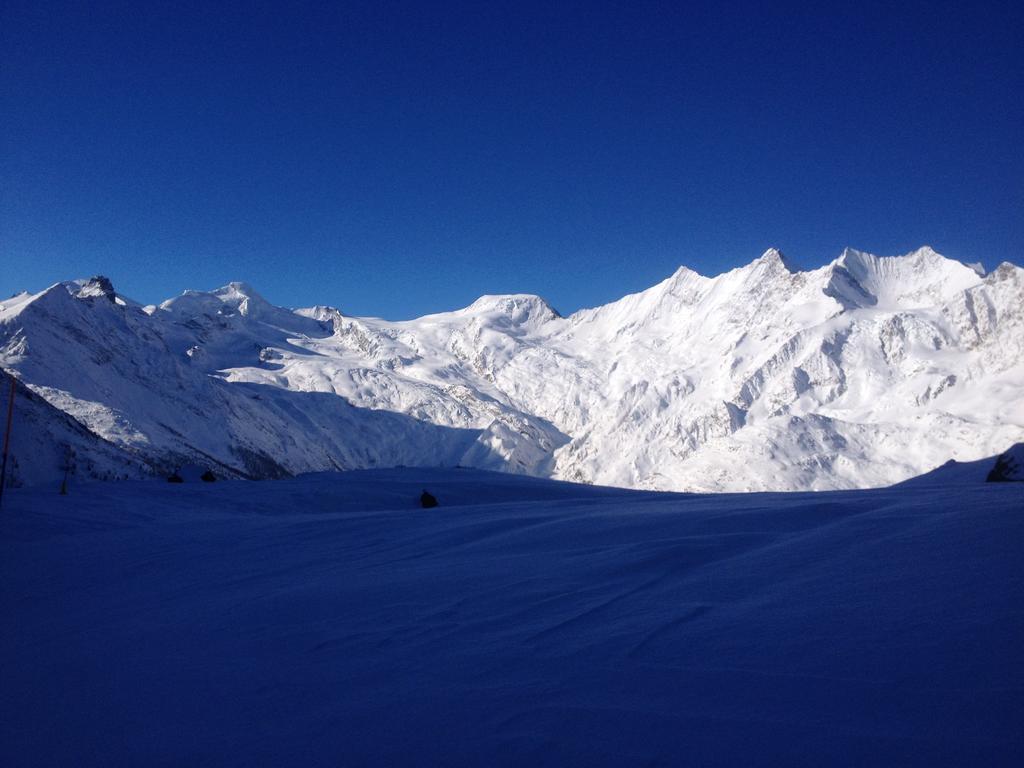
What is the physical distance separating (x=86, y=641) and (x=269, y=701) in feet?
8.61

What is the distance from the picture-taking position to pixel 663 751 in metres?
3.04

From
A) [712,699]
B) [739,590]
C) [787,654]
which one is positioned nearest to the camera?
[712,699]

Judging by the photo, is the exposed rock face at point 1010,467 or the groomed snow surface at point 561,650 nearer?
the groomed snow surface at point 561,650

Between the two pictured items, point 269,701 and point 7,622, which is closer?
point 269,701

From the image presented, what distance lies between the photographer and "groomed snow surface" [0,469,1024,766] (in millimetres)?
3174

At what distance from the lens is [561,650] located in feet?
14.4

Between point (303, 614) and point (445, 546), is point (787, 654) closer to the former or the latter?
point (303, 614)

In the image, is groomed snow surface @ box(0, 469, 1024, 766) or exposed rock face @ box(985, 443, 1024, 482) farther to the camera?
exposed rock face @ box(985, 443, 1024, 482)

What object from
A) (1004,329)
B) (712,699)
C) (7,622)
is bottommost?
(7,622)

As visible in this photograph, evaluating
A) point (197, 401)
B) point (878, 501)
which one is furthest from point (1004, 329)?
point (878, 501)

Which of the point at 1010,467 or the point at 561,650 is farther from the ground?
the point at 1010,467

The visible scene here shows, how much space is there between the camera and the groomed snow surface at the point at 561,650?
3.17 metres

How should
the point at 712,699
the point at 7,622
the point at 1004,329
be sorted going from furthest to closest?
the point at 1004,329 → the point at 7,622 → the point at 712,699

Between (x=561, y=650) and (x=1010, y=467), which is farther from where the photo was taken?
(x=1010, y=467)
